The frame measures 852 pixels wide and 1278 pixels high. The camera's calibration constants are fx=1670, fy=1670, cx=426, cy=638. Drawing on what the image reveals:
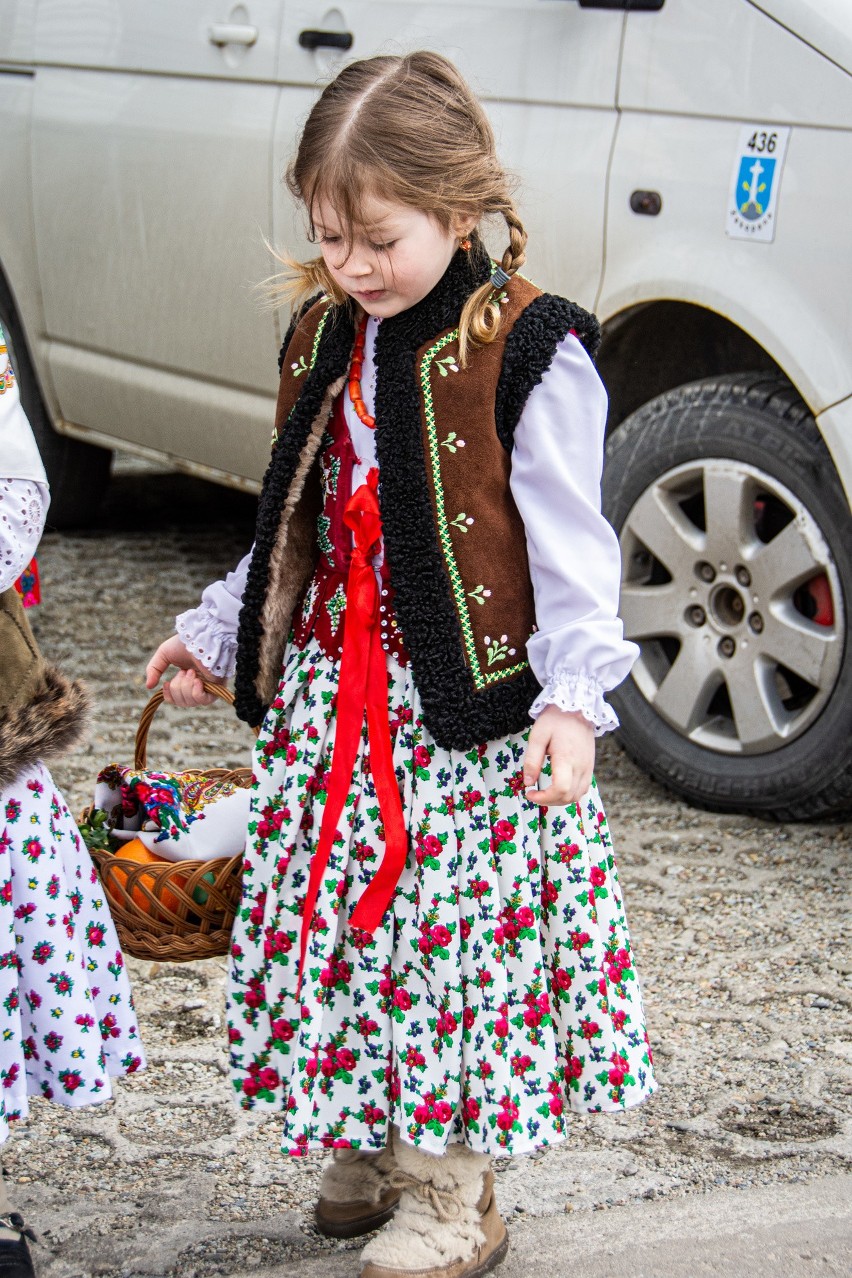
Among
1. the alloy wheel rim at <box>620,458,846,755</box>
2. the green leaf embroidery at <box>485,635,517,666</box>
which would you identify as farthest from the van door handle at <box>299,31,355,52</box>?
the green leaf embroidery at <box>485,635,517,666</box>

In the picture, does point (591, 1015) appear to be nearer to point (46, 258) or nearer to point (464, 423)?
point (464, 423)

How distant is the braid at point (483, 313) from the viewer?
1.96 m

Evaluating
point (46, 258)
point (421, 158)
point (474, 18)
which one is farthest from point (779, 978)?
point (46, 258)

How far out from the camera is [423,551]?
1994 mm

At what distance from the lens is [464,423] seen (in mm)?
1969

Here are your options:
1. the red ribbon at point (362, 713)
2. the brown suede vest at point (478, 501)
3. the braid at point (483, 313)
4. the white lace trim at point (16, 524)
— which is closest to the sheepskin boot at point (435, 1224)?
the red ribbon at point (362, 713)

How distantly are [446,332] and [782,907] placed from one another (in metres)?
1.78

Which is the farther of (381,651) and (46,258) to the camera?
(46,258)

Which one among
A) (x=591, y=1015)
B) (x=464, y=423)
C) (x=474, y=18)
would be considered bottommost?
(x=591, y=1015)

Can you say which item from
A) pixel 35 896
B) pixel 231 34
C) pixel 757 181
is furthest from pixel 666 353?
pixel 35 896

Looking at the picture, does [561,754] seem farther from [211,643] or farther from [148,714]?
[148,714]

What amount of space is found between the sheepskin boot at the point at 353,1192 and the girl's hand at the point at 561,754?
0.66 metres

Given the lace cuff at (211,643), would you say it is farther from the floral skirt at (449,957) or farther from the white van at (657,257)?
the white van at (657,257)

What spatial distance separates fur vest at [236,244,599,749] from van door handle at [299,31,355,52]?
219 centimetres
